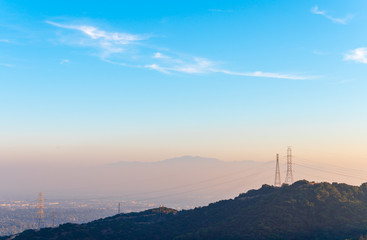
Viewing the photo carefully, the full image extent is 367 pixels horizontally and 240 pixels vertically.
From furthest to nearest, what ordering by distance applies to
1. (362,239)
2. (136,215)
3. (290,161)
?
(136,215)
(290,161)
(362,239)

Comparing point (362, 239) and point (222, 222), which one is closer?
point (362, 239)

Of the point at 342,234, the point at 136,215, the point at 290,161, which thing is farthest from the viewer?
the point at 136,215

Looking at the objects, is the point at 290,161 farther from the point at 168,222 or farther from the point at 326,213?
the point at 168,222

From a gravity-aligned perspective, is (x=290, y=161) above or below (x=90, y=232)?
above

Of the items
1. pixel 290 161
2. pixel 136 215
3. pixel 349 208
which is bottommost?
pixel 136 215

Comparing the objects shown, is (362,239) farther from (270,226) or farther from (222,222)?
(222,222)

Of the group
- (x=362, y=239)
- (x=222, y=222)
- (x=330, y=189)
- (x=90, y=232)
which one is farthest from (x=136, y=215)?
(x=362, y=239)
